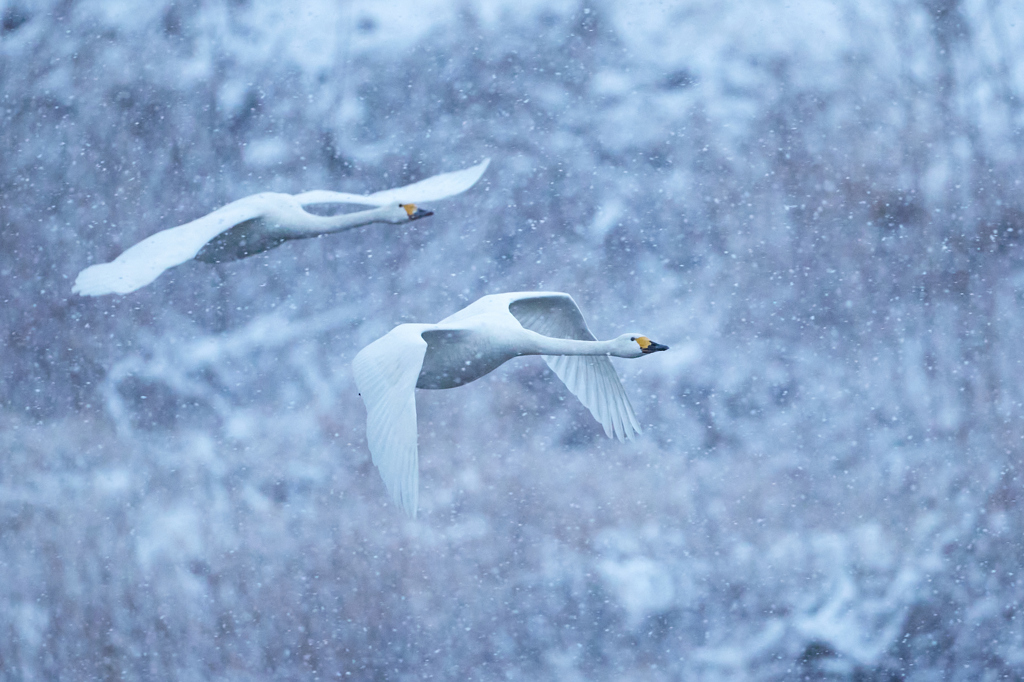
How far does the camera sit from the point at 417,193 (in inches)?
132

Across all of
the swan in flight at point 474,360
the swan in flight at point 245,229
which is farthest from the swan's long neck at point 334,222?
the swan in flight at point 474,360

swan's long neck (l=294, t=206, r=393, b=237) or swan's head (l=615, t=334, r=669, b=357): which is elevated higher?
swan's head (l=615, t=334, r=669, b=357)

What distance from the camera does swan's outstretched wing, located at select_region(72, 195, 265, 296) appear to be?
2.96 meters

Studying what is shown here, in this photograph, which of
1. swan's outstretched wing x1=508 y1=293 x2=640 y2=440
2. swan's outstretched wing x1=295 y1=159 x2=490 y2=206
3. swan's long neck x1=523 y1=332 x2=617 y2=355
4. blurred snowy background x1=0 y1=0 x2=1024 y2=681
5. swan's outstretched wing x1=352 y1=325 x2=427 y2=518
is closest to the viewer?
swan's outstretched wing x1=352 y1=325 x2=427 y2=518

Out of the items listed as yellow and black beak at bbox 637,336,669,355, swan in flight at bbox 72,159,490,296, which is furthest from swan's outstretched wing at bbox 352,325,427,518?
yellow and black beak at bbox 637,336,669,355

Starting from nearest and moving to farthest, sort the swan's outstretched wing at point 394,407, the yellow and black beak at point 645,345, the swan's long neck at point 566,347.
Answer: the swan's outstretched wing at point 394,407
the yellow and black beak at point 645,345
the swan's long neck at point 566,347

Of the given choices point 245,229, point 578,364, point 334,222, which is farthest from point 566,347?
point 245,229

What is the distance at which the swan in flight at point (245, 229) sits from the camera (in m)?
3.03

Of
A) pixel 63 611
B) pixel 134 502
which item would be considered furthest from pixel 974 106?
pixel 63 611

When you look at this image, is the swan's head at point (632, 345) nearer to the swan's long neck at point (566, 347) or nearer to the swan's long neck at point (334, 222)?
the swan's long neck at point (566, 347)

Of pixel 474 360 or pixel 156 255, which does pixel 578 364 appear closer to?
pixel 474 360

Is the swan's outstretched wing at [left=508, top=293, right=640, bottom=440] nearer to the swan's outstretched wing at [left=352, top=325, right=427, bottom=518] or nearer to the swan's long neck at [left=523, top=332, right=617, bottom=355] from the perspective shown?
the swan's long neck at [left=523, top=332, right=617, bottom=355]

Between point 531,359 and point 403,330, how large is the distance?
0.92 m

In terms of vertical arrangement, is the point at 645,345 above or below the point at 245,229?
above
